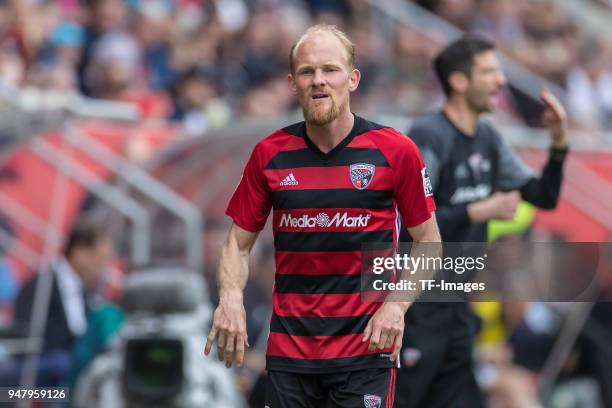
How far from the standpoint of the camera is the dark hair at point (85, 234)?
9.28m

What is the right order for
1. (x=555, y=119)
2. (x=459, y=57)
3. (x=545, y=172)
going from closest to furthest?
(x=555, y=119)
(x=545, y=172)
(x=459, y=57)

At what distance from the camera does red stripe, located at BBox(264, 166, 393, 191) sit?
5.32 metres

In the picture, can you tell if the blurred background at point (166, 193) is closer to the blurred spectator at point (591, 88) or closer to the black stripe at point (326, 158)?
the blurred spectator at point (591, 88)

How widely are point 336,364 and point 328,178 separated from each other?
0.77m

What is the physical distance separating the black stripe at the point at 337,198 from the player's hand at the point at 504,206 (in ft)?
5.70

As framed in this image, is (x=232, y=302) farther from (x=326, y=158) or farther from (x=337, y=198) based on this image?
(x=326, y=158)

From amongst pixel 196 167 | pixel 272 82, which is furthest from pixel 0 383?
pixel 272 82

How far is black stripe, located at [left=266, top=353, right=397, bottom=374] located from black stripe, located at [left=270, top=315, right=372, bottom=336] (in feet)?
0.35

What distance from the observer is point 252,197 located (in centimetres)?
546

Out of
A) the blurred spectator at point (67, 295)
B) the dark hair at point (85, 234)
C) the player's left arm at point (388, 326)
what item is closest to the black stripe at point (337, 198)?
the player's left arm at point (388, 326)

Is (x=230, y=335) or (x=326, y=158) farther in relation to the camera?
(x=326, y=158)

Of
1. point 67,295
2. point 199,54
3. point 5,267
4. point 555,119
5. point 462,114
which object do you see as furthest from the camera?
point 199,54

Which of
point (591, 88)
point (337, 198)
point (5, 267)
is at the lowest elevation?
point (337, 198)

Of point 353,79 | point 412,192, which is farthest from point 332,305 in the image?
point 353,79
